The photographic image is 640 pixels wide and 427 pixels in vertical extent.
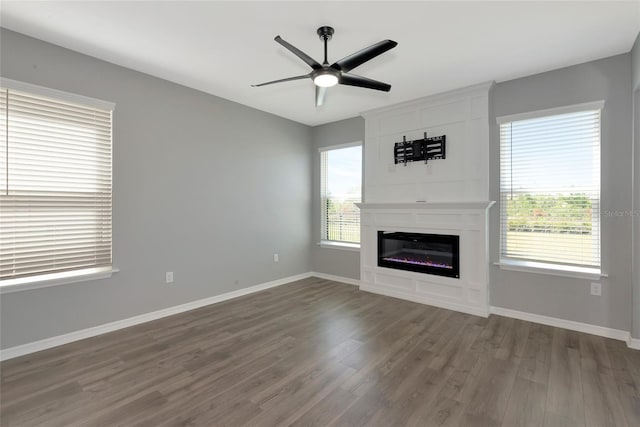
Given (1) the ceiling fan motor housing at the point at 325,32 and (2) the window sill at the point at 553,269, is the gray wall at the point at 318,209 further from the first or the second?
(1) the ceiling fan motor housing at the point at 325,32

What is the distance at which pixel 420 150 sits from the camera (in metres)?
4.29

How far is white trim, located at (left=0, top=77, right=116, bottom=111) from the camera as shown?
2.62 m

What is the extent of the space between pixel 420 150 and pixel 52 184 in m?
4.35

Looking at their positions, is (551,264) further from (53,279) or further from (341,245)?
(53,279)

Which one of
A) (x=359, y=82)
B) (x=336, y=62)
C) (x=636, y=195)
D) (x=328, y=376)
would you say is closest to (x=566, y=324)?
(x=636, y=195)

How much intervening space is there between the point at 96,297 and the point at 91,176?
50.2 inches

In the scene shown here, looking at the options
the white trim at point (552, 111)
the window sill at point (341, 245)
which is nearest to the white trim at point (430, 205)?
the window sill at point (341, 245)

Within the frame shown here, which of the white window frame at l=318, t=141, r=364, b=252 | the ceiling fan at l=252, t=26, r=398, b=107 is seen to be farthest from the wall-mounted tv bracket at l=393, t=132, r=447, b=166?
the ceiling fan at l=252, t=26, r=398, b=107

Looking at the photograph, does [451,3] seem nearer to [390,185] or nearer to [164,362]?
[390,185]

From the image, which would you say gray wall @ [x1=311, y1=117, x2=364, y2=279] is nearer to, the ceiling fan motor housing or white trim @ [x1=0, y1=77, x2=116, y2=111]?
the ceiling fan motor housing

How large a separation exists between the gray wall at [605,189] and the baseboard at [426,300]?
537 millimetres

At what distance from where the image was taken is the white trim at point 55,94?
2624 millimetres

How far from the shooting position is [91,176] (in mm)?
3121

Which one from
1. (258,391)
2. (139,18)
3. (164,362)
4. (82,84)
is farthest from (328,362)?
(82,84)
